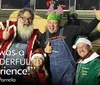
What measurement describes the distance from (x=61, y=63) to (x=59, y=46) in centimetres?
21

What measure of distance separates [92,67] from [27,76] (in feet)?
2.71

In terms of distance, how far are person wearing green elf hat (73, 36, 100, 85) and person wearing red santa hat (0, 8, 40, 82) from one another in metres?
0.56

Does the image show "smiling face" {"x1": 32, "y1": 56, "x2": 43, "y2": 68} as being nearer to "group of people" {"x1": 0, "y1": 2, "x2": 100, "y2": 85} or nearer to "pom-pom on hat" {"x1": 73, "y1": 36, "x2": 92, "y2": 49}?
"group of people" {"x1": 0, "y1": 2, "x2": 100, "y2": 85}

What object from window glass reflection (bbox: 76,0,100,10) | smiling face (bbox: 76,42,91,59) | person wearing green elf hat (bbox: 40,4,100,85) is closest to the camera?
smiling face (bbox: 76,42,91,59)

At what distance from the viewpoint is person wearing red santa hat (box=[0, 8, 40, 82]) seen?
170 inches

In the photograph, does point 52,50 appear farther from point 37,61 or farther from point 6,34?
point 6,34

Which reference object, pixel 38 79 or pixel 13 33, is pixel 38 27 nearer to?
pixel 13 33

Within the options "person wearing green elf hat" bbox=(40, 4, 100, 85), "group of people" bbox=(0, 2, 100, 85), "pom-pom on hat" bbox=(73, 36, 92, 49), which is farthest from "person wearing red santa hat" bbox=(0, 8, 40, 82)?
"pom-pom on hat" bbox=(73, 36, 92, 49)

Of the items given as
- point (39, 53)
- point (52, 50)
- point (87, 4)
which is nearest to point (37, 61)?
point (39, 53)

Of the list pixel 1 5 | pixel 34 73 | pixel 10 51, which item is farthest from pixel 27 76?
pixel 1 5

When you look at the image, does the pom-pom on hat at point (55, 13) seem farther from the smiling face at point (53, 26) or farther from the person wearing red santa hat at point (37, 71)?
the person wearing red santa hat at point (37, 71)

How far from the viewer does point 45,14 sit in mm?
4355

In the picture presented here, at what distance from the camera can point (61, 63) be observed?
4273 millimetres

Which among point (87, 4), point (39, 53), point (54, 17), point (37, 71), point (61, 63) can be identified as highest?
point (87, 4)
